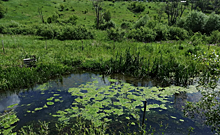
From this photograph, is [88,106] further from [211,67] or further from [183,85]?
[183,85]

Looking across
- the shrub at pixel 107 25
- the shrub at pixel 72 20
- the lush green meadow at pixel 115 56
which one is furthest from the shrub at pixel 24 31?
the shrub at pixel 107 25

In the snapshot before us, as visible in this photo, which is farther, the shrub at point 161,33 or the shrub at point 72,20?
the shrub at point 72,20

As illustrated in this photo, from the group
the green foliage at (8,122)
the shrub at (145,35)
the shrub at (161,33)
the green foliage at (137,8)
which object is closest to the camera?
the green foliage at (8,122)

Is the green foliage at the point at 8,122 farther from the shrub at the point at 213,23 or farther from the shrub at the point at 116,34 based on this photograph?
the shrub at the point at 213,23

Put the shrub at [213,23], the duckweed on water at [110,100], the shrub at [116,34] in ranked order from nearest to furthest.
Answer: the duckweed on water at [110,100] → the shrub at [116,34] → the shrub at [213,23]

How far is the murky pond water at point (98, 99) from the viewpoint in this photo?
23.6 ft

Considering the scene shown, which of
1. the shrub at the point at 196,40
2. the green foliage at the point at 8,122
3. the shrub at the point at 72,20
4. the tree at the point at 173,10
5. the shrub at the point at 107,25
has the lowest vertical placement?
the green foliage at the point at 8,122

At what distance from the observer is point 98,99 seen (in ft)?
29.5

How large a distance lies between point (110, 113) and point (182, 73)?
6.92 m

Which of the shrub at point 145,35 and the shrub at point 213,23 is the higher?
the shrub at point 213,23

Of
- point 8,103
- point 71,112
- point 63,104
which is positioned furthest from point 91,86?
point 8,103

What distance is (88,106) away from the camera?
8.16m

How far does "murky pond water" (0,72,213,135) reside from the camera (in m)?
7.20

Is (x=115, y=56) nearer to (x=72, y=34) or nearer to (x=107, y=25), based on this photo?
(x=72, y=34)
